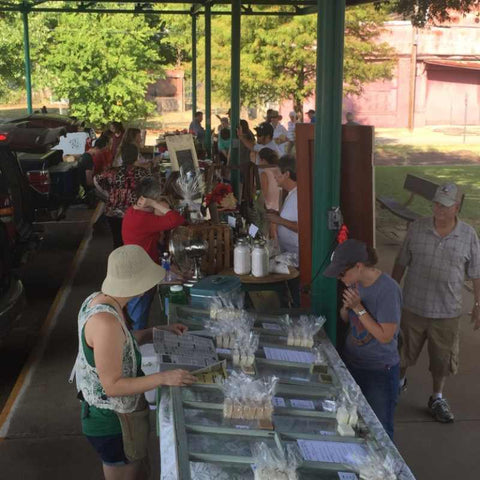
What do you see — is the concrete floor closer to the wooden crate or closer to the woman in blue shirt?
the woman in blue shirt

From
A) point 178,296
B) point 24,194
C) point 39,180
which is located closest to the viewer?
point 178,296

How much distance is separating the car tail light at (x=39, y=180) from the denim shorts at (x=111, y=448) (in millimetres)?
7730

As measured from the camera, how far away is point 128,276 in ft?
11.4

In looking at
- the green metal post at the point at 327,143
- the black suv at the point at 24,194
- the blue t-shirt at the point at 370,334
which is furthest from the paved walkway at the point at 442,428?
the black suv at the point at 24,194

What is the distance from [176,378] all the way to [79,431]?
2.28 metres

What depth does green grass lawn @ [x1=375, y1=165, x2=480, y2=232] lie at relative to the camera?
1534cm

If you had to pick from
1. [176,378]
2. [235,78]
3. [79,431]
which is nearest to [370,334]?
[176,378]

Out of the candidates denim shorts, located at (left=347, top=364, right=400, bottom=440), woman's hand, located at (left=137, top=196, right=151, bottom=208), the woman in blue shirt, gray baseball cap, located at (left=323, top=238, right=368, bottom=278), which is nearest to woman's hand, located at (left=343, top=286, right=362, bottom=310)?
the woman in blue shirt

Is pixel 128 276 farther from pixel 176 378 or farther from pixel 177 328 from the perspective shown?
pixel 177 328

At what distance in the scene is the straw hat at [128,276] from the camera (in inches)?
136

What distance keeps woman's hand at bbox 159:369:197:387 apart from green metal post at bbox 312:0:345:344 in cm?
197

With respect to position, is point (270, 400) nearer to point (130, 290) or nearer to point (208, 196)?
point (130, 290)

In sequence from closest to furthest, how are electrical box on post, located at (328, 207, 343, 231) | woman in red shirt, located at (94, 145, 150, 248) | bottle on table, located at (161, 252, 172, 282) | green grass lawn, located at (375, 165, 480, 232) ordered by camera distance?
electrical box on post, located at (328, 207, 343, 231) → bottle on table, located at (161, 252, 172, 282) → woman in red shirt, located at (94, 145, 150, 248) → green grass lawn, located at (375, 165, 480, 232)

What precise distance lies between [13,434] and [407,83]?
35.0 meters
